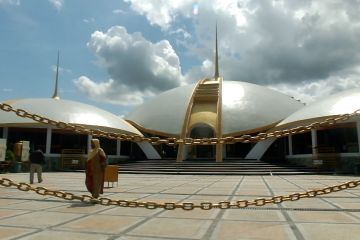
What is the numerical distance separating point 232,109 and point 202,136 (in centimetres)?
350

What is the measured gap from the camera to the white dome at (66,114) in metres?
24.6

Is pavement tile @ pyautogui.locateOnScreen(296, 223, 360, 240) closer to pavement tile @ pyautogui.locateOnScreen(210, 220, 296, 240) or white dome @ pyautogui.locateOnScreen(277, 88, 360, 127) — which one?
pavement tile @ pyautogui.locateOnScreen(210, 220, 296, 240)

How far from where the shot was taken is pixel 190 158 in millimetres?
30719

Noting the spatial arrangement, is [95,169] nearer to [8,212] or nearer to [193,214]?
[8,212]

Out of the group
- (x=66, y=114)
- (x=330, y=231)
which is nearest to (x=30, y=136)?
(x=66, y=114)

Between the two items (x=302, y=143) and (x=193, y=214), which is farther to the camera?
(x=302, y=143)

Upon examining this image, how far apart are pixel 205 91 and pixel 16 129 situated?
53.8 feet

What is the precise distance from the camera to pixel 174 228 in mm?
4949

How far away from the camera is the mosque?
2308cm

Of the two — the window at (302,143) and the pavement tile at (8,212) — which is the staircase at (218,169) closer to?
the window at (302,143)

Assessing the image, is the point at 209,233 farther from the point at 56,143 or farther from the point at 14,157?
the point at 56,143

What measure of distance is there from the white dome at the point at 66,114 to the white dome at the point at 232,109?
327 cm

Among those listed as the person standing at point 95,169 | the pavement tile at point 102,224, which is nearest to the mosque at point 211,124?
the person standing at point 95,169

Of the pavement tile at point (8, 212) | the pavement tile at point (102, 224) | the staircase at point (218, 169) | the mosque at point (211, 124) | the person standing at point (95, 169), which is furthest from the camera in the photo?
the mosque at point (211, 124)
